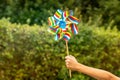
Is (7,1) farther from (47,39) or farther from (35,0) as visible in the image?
(47,39)

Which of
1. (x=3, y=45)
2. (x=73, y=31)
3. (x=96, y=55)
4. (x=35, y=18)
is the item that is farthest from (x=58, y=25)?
(x=35, y=18)

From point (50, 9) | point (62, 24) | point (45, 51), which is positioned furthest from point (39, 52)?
point (50, 9)

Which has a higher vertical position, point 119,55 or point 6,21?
point 6,21

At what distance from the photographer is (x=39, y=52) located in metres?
7.75

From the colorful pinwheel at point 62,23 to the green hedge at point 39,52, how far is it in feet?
4.22

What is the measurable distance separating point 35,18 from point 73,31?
458cm

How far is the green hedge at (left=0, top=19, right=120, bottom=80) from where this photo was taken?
294 inches

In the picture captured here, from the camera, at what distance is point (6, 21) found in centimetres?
770

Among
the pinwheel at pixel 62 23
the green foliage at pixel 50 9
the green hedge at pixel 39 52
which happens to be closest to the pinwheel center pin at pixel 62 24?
the pinwheel at pixel 62 23

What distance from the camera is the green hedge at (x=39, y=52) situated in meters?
7.47

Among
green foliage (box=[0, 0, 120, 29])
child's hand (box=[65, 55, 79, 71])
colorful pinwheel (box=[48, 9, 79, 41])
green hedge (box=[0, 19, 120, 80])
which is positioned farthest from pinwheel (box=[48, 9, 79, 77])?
green foliage (box=[0, 0, 120, 29])

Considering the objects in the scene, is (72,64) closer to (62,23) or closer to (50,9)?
(62,23)

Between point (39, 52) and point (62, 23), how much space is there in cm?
152

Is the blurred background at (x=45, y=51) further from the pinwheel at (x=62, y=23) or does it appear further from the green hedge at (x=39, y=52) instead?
the pinwheel at (x=62, y=23)
